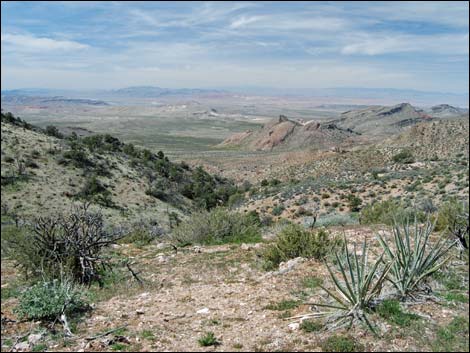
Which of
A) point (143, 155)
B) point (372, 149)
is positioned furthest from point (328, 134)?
point (143, 155)

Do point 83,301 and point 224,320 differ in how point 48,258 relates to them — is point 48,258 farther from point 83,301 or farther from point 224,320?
point 224,320

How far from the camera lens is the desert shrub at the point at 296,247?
9.45 metres

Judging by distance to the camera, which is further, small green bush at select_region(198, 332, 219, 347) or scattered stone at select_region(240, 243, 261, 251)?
scattered stone at select_region(240, 243, 261, 251)

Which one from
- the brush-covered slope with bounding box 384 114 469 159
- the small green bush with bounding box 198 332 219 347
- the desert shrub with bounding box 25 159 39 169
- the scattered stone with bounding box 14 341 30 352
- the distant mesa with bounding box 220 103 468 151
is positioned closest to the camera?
the small green bush with bounding box 198 332 219 347

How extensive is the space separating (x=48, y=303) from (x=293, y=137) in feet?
304

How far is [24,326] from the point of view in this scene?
6402mm

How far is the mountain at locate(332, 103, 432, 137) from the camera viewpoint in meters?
135

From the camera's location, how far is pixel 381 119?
5876 inches

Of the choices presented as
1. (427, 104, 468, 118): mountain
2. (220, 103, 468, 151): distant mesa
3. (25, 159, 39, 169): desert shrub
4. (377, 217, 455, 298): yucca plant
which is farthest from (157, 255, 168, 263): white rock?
(427, 104, 468, 118): mountain

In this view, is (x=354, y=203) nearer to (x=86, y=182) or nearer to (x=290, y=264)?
(x=290, y=264)

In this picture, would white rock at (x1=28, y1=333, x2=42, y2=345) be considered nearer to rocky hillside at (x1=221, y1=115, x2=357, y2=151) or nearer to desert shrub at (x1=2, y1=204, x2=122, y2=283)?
desert shrub at (x1=2, y1=204, x2=122, y2=283)

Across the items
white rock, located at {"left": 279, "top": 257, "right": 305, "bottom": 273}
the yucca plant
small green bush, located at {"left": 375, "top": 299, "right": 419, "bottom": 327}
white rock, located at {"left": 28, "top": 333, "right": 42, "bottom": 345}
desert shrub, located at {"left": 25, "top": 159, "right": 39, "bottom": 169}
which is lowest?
desert shrub, located at {"left": 25, "top": 159, "right": 39, "bottom": 169}

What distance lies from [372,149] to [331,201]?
3031cm

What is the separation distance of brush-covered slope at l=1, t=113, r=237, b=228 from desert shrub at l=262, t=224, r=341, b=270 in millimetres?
15231
